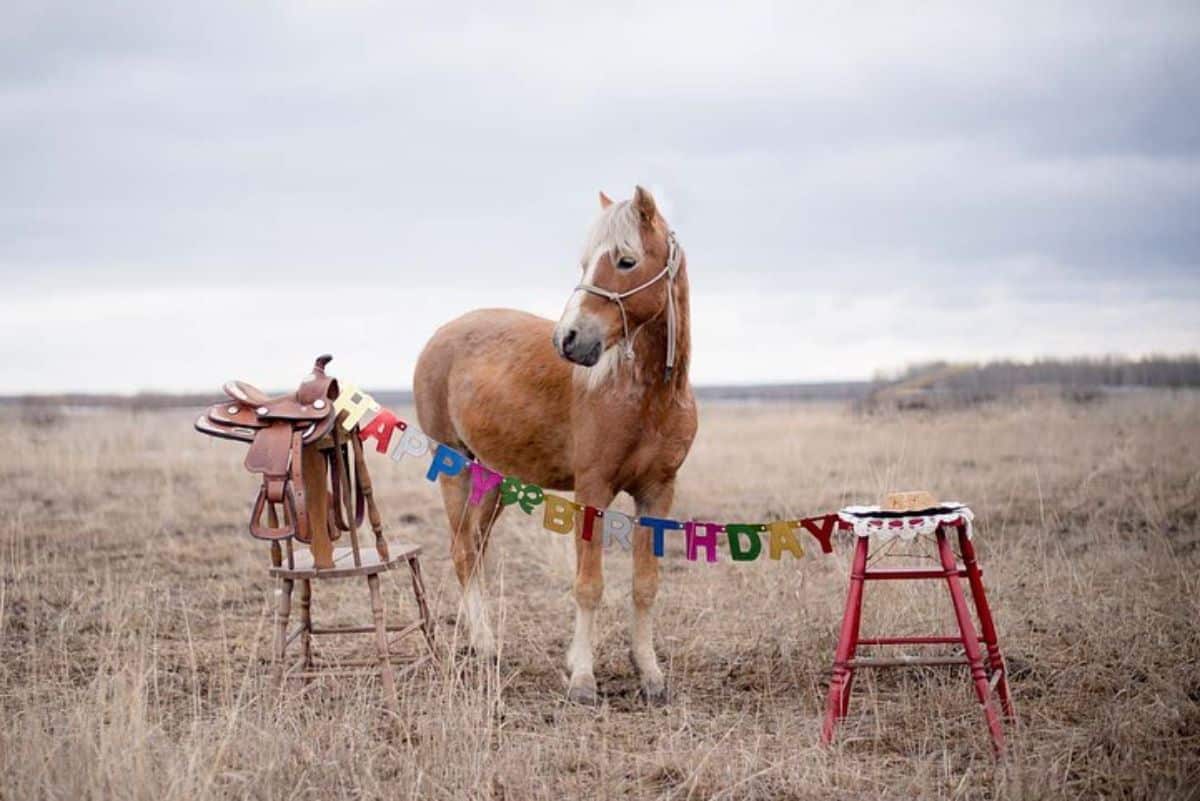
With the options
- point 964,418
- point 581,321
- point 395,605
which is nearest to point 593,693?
point 581,321

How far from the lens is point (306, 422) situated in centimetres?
486

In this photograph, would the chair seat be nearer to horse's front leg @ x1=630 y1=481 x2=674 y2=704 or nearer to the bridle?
horse's front leg @ x1=630 y1=481 x2=674 y2=704

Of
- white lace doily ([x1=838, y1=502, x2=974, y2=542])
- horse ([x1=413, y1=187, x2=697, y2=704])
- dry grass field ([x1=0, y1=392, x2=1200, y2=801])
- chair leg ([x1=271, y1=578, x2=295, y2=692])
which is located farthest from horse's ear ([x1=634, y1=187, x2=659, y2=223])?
chair leg ([x1=271, y1=578, x2=295, y2=692])

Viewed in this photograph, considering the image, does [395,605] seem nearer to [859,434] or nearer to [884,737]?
[884,737]

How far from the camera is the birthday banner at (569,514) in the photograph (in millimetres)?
5012

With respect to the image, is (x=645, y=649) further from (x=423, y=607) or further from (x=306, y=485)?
(x=306, y=485)

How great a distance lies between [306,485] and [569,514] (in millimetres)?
1257

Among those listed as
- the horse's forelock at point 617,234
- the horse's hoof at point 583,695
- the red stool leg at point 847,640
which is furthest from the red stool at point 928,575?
the horse's forelock at point 617,234

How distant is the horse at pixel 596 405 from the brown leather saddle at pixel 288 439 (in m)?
1.08

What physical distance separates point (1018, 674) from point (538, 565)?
170 inches

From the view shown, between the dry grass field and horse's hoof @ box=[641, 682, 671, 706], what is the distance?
0.07 m

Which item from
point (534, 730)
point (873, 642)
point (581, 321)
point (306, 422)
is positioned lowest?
point (534, 730)

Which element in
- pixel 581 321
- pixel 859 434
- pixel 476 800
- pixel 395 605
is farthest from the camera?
pixel 859 434

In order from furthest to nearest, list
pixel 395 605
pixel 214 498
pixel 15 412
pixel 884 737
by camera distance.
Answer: pixel 15 412 < pixel 214 498 < pixel 395 605 < pixel 884 737
